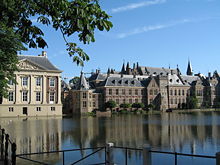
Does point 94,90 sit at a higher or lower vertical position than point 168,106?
higher

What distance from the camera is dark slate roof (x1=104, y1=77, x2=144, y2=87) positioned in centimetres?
7638

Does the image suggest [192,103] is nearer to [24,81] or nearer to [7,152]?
[24,81]

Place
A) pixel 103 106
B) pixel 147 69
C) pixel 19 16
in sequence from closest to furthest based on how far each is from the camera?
pixel 19 16 → pixel 103 106 → pixel 147 69

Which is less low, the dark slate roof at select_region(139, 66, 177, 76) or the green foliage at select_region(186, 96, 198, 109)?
the dark slate roof at select_region(139, 66, 177, 76)

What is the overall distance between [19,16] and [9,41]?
1335 cm

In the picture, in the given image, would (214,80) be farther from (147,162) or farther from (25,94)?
(147,162)

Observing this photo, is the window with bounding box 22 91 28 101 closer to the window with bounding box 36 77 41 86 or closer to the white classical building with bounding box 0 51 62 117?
the white classical building with bounding box 0 51 62 117

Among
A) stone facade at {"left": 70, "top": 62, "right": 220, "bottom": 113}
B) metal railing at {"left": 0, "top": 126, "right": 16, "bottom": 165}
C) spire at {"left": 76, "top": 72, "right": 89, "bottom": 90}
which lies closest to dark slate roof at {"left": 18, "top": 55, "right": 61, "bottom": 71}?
spire at {"left": 76, "top": 72, "right": 89, "bottom": 90}

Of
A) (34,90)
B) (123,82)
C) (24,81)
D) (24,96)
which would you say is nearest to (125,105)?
(123,82)

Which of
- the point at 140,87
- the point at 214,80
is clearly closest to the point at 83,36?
the point at 140,87

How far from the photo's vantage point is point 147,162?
8531 mm

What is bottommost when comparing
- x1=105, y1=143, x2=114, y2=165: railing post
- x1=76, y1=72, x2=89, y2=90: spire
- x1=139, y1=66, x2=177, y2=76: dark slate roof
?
x1=105, y1=143, x2=114, y2=165: railing post

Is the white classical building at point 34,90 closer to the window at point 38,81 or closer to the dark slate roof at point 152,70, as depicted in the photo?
the window at point 38,81

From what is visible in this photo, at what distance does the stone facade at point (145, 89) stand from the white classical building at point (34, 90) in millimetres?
9976
